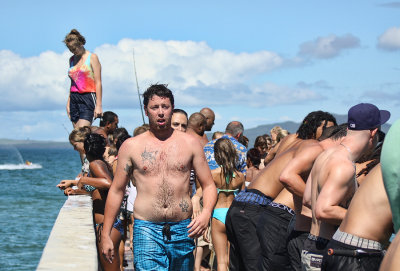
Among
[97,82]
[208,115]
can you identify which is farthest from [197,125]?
[97,82]

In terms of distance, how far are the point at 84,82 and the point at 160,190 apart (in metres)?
5.37

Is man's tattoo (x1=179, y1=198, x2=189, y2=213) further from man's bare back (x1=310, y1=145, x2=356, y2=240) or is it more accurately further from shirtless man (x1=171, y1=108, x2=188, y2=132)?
shirtless man (x1=171, y1=108, x2=188, y2=132)

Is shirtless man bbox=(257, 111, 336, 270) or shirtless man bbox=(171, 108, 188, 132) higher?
shirtless man bbox=(171, 108, 188, 132)

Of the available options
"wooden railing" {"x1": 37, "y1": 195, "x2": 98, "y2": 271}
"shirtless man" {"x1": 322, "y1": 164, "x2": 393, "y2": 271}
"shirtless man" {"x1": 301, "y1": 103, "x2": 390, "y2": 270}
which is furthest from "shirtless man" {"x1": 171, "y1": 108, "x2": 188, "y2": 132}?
"shirtless man" {"x1": 322, "y1": 164, "x2": 393, "y2": 271}

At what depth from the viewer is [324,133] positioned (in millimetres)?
6711

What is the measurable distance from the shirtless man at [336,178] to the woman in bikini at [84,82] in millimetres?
6202

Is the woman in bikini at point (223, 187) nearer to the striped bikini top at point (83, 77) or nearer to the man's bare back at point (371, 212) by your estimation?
the striped bikini top at point (83, 77)

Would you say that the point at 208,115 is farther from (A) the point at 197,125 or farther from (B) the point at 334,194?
(B) the point at 334,194

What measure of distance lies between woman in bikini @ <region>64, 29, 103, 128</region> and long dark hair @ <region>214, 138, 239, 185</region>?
2658 millimetres

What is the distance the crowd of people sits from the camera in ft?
14.1

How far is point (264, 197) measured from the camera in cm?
727

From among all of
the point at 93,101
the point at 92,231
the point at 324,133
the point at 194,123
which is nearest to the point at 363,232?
the point at 324,133

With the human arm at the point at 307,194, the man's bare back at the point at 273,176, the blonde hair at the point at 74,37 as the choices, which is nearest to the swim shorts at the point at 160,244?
the human arm at the point at 307,194

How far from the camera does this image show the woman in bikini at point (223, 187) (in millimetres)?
8898
